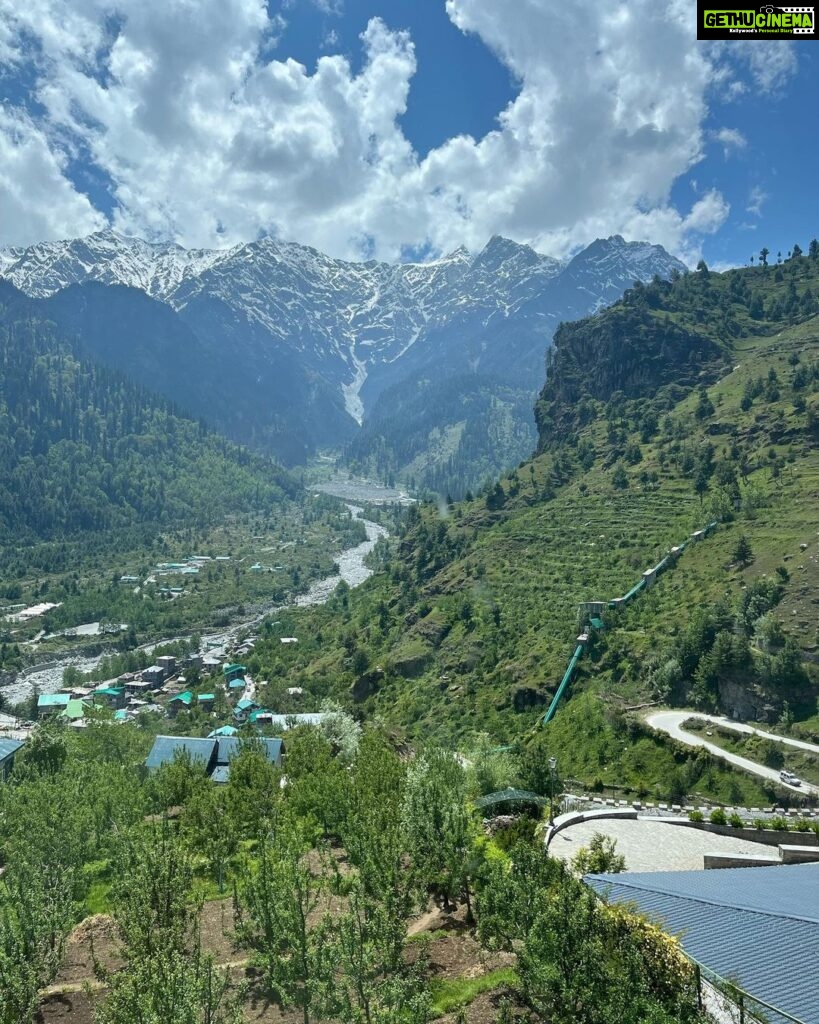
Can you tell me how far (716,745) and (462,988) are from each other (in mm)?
41635

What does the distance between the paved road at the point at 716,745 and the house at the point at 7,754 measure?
56.3m

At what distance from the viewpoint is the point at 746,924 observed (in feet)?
63.3

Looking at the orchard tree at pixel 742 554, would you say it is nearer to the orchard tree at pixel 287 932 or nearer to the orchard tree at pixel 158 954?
the orchard tree at pixel 287 932

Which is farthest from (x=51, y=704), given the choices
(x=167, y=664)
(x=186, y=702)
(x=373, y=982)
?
(x=373, y=982)

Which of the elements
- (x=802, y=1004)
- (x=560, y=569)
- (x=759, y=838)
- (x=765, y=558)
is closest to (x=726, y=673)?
(x=765, y=558)

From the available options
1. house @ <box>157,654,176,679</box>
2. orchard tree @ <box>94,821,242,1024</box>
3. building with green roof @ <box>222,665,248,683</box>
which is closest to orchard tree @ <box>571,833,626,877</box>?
orchard tree @ <box>94,821,242,1024</box>

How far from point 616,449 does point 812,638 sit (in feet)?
267

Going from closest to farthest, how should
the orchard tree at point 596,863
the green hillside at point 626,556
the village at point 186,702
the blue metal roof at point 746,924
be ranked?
the blue metal roof at point 746,924 → the orchard tree at point 596,863 → the green hillside at point 626,556 → the village at point 186,702

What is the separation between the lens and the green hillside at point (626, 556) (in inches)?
2778

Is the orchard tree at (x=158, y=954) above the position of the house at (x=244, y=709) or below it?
above

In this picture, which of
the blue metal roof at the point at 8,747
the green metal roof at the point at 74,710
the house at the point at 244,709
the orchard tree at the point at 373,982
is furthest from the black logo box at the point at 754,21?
the green metal roof at the point at 74,710

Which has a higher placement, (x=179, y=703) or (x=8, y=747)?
(x=8, y=747)

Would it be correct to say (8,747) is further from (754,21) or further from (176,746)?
(754,21)

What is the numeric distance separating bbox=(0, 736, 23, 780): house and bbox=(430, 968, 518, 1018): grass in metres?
51.5
